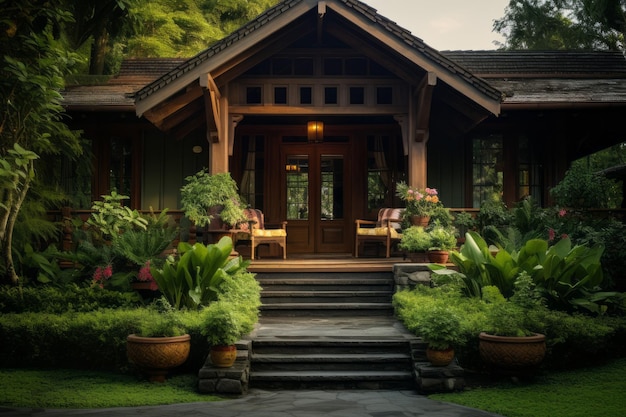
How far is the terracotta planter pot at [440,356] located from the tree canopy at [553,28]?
20924 mm

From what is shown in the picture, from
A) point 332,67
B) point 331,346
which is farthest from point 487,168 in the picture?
point 331,346

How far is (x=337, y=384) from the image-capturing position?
7395 mm

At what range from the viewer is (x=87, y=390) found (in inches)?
274

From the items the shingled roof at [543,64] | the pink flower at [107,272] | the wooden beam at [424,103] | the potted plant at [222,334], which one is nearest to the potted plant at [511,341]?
the potted plant at [222,334]

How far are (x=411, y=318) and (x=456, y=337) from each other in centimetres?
124

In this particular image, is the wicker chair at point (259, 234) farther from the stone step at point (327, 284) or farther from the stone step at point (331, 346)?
the stone step at point (331, 346)

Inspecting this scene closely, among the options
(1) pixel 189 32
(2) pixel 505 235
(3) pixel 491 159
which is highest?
(1) pixel 189 32

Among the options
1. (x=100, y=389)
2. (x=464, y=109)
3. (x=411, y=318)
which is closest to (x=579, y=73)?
(x=464, y=109)

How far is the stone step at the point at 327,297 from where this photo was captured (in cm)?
1016

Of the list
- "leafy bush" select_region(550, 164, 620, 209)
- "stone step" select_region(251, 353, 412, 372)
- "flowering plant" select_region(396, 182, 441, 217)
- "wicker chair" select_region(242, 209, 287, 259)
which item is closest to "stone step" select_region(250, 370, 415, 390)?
"stone step" select_region(251, 353, 412, 372)

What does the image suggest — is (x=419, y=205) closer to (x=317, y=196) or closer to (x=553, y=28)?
(x=317, y=196)

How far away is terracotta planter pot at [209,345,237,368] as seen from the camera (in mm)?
7074

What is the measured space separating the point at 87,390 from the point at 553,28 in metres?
24.3

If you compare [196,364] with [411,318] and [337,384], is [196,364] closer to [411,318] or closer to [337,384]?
[337,384]
